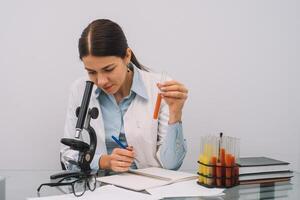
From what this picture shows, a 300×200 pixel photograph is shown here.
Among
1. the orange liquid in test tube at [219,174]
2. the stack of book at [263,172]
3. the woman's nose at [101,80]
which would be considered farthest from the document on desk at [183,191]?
the woman's nose at [101,80]

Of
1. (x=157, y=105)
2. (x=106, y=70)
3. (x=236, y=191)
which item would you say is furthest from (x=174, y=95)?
(x=236, y=191)

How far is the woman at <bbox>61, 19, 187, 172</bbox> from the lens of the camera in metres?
1.25

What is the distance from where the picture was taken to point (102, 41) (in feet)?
4.21

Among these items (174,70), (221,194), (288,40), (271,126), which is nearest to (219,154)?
(221,194)

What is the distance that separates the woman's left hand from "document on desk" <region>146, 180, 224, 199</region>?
31 centimetres

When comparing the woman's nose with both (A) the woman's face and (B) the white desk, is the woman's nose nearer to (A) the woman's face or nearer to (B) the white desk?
(A) the woman's face

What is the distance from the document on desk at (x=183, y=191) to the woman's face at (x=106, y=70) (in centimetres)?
49

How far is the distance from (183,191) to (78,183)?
30 cm

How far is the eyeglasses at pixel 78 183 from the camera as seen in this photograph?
966mm

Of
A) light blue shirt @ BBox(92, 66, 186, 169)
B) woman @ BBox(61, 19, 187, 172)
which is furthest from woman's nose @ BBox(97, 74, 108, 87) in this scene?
light blue shirt @ BBox(92, 66, 186, 169)

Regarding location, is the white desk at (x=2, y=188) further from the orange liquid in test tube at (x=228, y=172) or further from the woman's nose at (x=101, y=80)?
the orange liquid in test tube at (x=228, y=172)

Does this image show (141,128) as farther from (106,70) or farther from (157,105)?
(106,70)

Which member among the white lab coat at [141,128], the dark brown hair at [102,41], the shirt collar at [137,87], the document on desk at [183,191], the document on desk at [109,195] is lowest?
the document on desk at [183,191]

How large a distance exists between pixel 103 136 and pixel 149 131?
0.19 meters
